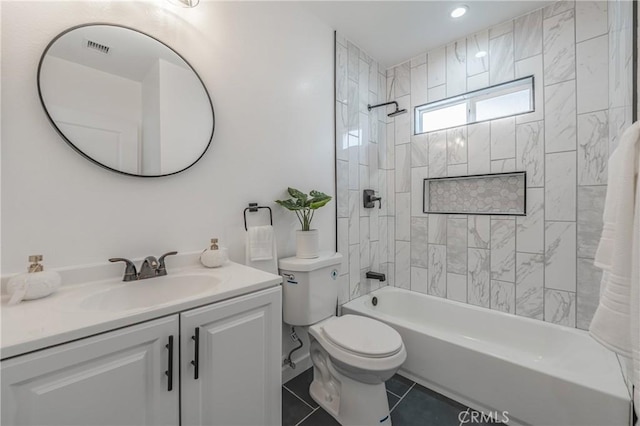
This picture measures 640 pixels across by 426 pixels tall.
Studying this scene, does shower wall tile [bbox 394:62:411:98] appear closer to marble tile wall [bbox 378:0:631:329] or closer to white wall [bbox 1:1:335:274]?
marble tile wall [bbox 378:0:631:329]

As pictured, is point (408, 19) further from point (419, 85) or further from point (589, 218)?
point (589, 218)

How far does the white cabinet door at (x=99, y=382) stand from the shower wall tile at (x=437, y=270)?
84.0 inches

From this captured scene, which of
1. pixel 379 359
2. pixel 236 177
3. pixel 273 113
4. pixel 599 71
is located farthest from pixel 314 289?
pixel 599 71

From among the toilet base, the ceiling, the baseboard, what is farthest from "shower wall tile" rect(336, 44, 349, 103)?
the baseboard

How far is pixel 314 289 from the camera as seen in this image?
1598 mm

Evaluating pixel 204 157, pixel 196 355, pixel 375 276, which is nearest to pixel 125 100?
pixel 204 157

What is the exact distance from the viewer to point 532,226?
1.87 m

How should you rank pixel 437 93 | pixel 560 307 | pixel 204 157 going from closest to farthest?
pixel 204 157
pixel 560 307
pixel 437 93

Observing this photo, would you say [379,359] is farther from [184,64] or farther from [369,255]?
[184,64]

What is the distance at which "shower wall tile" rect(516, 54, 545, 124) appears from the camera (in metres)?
1.84

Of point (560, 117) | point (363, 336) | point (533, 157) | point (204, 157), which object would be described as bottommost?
point (363, 336)

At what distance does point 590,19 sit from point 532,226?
1387 mm

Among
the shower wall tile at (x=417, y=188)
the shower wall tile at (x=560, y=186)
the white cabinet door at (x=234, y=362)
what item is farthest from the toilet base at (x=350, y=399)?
the shower wall tile at (x=560, y=186)

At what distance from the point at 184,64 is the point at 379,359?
178 cm
